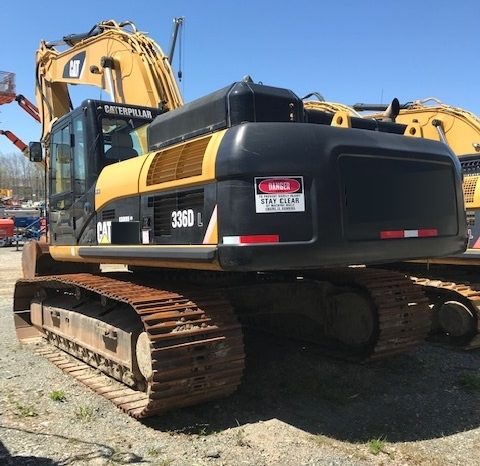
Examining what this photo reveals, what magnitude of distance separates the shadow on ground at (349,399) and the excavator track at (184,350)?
0.77 ft

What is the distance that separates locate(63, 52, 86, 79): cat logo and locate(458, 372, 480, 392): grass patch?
23.8 feet

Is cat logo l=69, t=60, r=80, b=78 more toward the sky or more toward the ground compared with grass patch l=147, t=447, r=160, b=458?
more toward the sky

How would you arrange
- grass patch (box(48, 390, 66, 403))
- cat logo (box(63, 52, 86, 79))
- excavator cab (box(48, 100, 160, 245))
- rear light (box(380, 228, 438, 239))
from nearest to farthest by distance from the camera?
1. rear light (box(380, 228, 438, 239))
2. grass patch (box(48, 390, 66, 403))
3. excavator cab (box(48, 100, 160, 245))
4. cat logo (box(63, 52, 86, 79))

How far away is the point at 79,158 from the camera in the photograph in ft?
19.9

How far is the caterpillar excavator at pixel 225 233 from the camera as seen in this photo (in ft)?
13.0

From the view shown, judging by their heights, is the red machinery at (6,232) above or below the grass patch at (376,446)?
above

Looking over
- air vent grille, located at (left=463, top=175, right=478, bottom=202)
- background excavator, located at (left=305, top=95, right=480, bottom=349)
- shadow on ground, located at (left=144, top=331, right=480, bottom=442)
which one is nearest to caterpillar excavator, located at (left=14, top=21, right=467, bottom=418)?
shadow on ground, located at (left=144, top=331, right=480, bottom=442)

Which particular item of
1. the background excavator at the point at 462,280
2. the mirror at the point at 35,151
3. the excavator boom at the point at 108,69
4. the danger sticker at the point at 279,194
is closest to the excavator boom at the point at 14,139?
the excavator boom at the point at 108,69

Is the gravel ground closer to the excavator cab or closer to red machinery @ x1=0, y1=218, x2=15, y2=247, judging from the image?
the excavator cab

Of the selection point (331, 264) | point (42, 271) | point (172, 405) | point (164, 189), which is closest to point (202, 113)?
point (164, 189)

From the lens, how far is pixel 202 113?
185 inches

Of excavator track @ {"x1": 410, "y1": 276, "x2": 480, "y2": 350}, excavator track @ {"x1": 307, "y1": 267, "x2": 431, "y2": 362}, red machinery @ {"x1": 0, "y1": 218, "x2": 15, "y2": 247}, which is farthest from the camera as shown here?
red machinery @ {"x1": 0, "y1": 218, "x2": 15, "y2": 247}

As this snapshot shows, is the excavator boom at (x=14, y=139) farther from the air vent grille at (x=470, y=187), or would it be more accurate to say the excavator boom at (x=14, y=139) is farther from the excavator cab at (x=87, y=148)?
the air vent grille at (x=470, y=187)

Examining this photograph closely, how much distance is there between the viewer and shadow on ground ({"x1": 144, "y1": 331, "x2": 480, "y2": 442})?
4.33 m
